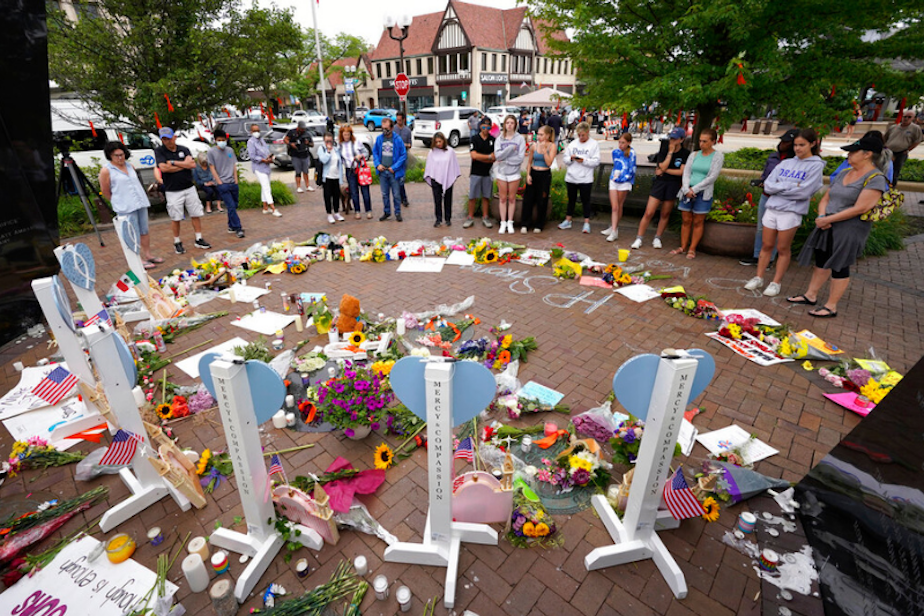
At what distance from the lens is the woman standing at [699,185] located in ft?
20.6

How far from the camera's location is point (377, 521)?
8.94 ft

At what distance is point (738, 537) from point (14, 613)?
13.0 feet

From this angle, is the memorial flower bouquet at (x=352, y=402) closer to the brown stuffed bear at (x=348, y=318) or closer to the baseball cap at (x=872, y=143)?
the brown stuffed bear at (x=348, y=318)

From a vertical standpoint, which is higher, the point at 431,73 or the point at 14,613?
the point at 431,73

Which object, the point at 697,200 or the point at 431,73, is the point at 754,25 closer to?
the point at 697,200

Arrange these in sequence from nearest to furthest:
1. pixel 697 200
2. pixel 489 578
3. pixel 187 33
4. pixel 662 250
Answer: pixel 489 578 < pixel 697 200 < pixel 662 250 < pixel 187 33

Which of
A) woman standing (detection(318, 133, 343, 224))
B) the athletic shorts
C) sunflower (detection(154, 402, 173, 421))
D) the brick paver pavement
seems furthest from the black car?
sunflower (detection(154, 402, 173, 421))

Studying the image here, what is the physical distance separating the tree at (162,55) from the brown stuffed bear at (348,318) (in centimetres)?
720

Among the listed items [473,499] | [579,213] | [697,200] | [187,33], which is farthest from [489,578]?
[187,33]

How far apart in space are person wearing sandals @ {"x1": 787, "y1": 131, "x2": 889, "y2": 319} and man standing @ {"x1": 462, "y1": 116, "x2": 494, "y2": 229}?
5239 mm

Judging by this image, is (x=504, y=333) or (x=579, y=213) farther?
(x=579, y=213)

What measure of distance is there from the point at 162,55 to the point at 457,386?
1066 centimetres

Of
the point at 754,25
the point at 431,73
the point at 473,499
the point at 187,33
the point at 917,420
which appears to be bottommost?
the point at 473,499

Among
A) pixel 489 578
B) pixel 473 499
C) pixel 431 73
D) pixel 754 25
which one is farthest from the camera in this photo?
pixel 431 73
